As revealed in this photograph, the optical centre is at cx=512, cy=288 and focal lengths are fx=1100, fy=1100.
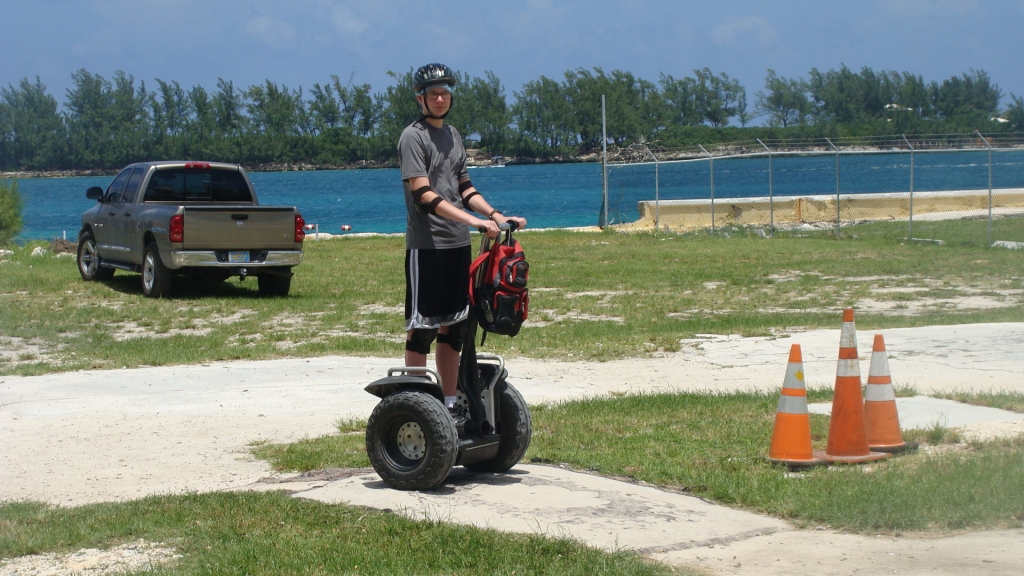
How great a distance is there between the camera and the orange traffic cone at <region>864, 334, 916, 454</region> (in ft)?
20.6

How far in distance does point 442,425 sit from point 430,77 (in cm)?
177

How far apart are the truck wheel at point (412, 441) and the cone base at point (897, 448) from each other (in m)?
2.47

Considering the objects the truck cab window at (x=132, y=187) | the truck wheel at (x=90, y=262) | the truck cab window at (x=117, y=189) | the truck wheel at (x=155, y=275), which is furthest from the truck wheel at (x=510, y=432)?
the truck wheel at (x=90, y=262)

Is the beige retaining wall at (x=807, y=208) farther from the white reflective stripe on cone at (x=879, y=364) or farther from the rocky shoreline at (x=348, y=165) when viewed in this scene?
the rocky shoreline at (x=348, y=165)

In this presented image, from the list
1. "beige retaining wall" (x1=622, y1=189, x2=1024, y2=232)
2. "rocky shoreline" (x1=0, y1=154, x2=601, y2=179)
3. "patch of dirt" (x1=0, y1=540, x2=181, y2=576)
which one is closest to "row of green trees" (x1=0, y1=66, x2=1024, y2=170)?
"rocky shoreline" (x1=0, y1=154, x2=601, y2=179)

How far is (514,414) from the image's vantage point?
586 centimetres

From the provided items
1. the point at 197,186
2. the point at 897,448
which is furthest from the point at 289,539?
the point at 197,186

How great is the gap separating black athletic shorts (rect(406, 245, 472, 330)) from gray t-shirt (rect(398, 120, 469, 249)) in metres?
0.06

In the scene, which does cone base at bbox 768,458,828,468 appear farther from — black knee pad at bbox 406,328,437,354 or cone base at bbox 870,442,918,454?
black knee pad at bbox 406,328,437,354

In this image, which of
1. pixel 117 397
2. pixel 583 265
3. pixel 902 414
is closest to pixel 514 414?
pixel 902 414

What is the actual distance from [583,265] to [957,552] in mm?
15484

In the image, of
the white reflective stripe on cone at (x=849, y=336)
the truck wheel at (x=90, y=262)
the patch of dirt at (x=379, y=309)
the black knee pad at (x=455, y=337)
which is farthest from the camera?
the truck wheel at (x=90, y=262)

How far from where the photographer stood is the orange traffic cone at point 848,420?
612 centimetres

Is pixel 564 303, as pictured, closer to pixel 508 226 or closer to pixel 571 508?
pixel 508 226
